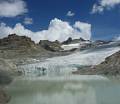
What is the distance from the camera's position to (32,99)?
39688 mm

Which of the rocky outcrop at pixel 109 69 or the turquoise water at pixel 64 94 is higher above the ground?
A: the rocky outcrop at pixel 109 69

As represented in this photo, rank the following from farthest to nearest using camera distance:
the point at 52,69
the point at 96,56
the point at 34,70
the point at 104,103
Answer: the point at 96,56 → the point at 52,69 → the point at 34,70 → the point at 104,103

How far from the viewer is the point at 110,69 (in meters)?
121

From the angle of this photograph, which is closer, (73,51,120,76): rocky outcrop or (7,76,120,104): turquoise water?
(7,76,120,104): turquoise water

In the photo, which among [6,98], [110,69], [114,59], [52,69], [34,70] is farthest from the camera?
[52,69]

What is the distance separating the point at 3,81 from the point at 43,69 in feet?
328

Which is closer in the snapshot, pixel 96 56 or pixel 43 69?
pixel 43 69

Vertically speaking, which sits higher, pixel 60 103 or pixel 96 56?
pixel 96 56

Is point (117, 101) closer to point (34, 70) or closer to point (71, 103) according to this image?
point (71, 103)

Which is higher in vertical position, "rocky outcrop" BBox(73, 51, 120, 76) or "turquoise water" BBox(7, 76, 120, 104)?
"rocky outcrop" BBox(73, 51, 120, 76)

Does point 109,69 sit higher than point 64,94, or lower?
higher

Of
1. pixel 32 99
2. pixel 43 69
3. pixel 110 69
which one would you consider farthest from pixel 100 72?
pixel 32 99

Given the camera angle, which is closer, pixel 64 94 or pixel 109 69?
pixel 64 94

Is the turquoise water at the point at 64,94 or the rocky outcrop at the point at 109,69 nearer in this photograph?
the turquoise water at the point at 64,94
